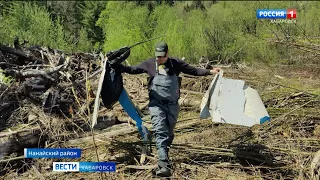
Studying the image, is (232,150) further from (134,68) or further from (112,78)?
(112,78)

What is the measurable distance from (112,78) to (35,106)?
6.45ft

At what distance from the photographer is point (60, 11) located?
3403cm

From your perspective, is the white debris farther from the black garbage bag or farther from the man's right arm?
the black garbage bag

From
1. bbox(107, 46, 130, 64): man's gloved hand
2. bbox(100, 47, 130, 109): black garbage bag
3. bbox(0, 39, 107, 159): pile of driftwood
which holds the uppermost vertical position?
bbox(107, 46, 130, 64): man's gloved hand

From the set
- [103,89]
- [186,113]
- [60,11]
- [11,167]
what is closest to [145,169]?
[103,89]

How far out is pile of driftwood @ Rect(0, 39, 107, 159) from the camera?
4.56 meters

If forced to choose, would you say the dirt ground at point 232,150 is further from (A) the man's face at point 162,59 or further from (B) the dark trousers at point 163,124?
(A) the man's face at point 162,59

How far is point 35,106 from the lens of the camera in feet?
16.9

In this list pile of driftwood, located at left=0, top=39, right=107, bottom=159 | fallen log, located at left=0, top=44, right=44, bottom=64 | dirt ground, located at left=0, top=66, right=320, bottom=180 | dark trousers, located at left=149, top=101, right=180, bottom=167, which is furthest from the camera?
fallen log, located at left=0, top=44, right=44, bottom=64

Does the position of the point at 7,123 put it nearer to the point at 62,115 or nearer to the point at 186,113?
the point at 62,115

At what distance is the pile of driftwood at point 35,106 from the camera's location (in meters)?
4.56

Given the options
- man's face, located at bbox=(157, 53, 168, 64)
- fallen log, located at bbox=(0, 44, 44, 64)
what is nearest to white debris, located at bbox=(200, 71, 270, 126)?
man's face, located at bbox=(157, 53, 168, 64)

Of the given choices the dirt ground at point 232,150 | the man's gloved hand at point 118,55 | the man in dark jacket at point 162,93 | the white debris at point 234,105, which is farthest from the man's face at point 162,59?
the dirt ground at point 232,150

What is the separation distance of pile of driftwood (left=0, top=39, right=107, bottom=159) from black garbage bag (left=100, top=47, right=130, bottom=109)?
16.5 inches
